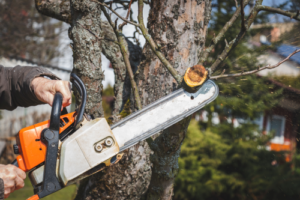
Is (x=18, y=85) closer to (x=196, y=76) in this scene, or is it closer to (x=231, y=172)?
(x=196, y=76)

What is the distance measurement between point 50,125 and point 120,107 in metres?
1.01

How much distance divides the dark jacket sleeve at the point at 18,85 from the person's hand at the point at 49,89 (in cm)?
6

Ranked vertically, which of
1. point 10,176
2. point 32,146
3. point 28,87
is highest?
point 28,87

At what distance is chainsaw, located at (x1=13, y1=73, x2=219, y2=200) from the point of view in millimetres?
1067

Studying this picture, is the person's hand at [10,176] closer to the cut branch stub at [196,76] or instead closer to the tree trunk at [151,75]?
the tree trunk at [151,75]

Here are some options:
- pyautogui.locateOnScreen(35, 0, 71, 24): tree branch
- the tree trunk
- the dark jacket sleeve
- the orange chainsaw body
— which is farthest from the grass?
the orange chainsaw body

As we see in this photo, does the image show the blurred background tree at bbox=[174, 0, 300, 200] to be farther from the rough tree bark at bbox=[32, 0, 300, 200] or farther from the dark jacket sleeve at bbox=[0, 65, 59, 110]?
Answer: the dark jacket sleeve at bbox=[0, 65, 59, 110]

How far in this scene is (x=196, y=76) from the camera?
3.66 ft

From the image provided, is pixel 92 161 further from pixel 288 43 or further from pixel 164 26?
pixel 288 43

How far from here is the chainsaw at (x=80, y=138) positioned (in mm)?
1067

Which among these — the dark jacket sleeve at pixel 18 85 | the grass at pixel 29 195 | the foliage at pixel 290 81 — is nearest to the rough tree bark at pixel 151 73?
the dark jacket sleeve at pixel 18 85

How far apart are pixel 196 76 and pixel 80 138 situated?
0.62 meters

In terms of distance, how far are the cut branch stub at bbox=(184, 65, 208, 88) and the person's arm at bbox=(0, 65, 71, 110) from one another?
2.07 feet

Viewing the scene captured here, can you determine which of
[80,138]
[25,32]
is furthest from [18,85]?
[25,32]
